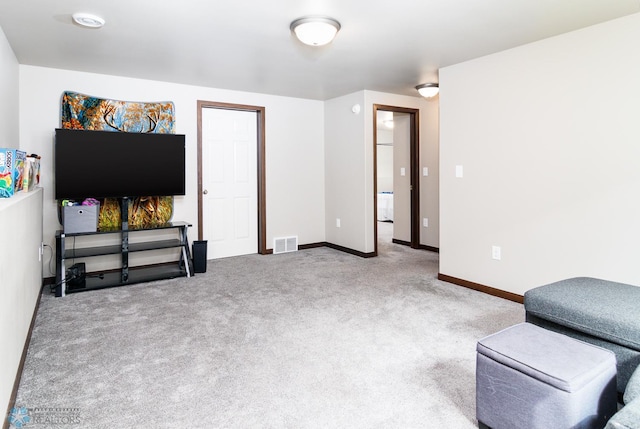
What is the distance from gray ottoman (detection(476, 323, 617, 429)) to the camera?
57.7 inches

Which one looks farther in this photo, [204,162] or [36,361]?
[204,162]

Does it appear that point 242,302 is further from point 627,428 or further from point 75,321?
point 627,428

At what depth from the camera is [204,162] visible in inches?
199

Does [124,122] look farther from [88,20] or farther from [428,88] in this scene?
[428,88]

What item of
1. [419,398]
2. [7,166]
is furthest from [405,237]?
[7,166]

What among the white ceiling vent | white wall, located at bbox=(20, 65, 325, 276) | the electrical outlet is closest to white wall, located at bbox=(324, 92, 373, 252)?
white wall, located at bbox=(20, 65, 325, 276)

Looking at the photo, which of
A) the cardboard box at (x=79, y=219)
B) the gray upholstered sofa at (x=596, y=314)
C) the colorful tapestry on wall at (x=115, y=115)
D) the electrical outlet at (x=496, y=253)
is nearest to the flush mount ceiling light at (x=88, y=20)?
the colorful tapestry on wall at (x=115, y=115)

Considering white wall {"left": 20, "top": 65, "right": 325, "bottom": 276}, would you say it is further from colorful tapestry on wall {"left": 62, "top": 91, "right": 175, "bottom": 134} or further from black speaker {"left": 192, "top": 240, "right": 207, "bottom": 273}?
black speaker {"left": 192, "top": 240, "right": 207, "bottom": 273}

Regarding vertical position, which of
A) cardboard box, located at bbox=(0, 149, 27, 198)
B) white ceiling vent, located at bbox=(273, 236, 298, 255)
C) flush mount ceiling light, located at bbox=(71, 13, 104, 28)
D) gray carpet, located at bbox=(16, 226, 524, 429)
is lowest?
gray carpet, located at bbox=(16, 226, 524, 429)

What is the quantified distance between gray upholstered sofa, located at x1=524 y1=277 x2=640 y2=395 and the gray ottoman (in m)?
0.28

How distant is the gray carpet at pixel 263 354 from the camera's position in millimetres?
1856

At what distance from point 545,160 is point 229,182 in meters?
3.66

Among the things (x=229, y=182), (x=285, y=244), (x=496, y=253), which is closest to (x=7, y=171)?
(x=229, y=182)

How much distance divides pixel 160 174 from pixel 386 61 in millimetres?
2650
